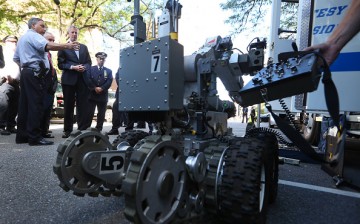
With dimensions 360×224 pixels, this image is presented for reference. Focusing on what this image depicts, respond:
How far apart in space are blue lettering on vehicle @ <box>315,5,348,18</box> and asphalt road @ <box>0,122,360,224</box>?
6.61 feet

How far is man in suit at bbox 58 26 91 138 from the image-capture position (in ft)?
15.3

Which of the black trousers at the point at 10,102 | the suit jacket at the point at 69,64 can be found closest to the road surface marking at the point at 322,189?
the suit jacket at the point at 69,64

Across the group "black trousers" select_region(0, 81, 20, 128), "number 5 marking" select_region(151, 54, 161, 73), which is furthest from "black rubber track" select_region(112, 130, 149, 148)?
"black trousers" select_region(0, 81, 20, 128)

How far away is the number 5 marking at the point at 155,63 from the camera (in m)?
1.51

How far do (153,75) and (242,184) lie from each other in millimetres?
769

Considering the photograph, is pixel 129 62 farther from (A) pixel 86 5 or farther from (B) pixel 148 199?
(A) pixel 86 5

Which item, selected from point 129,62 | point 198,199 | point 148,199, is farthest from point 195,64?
point 148,199

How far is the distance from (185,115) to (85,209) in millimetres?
954

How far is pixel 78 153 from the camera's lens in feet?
5.08

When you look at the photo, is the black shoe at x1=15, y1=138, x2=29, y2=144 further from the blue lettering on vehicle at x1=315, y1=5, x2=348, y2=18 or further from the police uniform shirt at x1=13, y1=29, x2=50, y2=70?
the blue lettering on vehicle at x1=315, y1=5, x2=348, y2=18

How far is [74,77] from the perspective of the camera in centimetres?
471

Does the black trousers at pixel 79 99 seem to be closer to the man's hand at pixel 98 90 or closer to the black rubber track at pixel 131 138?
the man's hand at pixel 98 90

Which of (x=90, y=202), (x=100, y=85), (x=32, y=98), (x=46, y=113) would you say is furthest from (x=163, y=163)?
(x=100, y=85)

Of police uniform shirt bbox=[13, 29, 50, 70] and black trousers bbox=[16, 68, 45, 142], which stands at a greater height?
police uniform shirt bbox=[13, 29, 50, 70]
